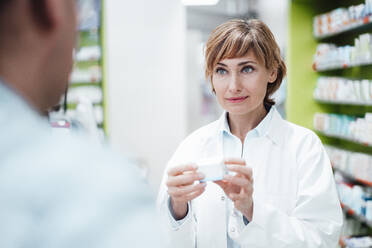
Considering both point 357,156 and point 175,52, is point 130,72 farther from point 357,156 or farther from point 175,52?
point 357,156

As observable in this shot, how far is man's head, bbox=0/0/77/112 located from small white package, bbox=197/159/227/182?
0.91 meters

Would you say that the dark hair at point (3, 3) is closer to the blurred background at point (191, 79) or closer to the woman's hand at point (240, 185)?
the woman's hand at point (240, 185)

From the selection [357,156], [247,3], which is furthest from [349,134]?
[247,3]

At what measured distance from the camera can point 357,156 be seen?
3.59 meters

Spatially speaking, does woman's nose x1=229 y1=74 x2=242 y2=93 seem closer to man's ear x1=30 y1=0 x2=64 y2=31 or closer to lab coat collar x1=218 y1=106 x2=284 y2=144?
lab coat collar x1=218 y1=106 x2=284 y2=144

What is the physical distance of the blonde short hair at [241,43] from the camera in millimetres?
1618

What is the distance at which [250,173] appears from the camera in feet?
4.32

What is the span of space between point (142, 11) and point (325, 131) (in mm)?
3325

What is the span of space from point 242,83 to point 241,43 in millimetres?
181

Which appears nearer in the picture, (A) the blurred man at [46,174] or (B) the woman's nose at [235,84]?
(A) the blurred man at [46,174]

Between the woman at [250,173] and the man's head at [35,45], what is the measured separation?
3.01 feet

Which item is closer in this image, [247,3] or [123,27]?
[123,27]

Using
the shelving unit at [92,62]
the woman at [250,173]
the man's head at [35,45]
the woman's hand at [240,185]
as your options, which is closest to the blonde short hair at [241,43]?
the woman at [250,173]

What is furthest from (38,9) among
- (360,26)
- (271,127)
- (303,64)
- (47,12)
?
(303,64)
